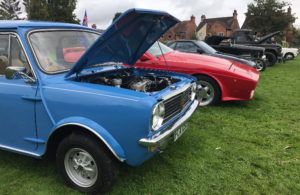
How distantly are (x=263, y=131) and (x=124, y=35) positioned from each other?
9.59 feet

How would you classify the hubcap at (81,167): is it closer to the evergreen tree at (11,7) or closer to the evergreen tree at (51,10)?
the evergreen tree at (51,10)

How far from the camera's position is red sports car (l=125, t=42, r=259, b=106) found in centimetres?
471

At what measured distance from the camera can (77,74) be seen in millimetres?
2559

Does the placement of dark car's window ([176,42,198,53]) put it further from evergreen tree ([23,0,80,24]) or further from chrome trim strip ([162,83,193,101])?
evergreen tree ([23,0,80,24])

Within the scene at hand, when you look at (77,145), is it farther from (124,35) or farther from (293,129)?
(293,129)

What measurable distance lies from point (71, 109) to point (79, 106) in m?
0.10

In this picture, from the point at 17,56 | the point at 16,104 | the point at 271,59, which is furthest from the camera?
the point at 271,59

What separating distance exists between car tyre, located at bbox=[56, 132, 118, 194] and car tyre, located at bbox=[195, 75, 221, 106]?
10.2 ft

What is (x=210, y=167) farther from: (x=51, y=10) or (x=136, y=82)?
(x=51, y=10)

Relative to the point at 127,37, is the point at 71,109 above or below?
below

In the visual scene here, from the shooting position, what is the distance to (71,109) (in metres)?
2.19

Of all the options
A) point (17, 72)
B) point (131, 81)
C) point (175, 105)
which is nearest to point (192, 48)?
point (131, 81)

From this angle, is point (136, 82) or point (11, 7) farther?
point (11, 7)

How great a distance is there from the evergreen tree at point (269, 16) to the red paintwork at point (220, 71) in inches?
1081
